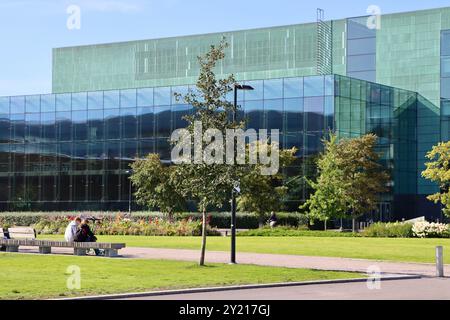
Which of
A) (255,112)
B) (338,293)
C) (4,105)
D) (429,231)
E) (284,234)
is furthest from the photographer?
(4,105)

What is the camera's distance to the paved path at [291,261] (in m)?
24.0

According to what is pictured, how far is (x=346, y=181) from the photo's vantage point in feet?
185

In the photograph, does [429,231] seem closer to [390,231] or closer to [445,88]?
[390,231]

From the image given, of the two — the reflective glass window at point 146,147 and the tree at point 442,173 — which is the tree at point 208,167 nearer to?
the tree at point 442,173

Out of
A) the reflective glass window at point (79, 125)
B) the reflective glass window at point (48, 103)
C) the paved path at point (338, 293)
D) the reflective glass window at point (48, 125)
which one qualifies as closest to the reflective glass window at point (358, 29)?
the reflective glass window at point (79, 125)

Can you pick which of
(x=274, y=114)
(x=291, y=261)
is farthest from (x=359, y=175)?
(x=291, y=261)

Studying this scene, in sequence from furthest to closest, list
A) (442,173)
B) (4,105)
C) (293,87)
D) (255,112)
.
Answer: (4,105)
(255,112)
(293,87)
(442,173)

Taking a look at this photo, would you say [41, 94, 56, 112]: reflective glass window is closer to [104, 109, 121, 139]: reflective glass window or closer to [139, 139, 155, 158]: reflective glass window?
[104, 109, 121, 139]: reflective glass window

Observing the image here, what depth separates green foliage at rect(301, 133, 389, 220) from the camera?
56.1 meters

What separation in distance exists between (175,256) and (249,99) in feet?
138

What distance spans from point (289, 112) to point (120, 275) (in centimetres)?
4776

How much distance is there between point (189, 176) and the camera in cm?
2414

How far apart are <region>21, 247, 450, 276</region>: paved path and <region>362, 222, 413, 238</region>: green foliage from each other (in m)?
19.3

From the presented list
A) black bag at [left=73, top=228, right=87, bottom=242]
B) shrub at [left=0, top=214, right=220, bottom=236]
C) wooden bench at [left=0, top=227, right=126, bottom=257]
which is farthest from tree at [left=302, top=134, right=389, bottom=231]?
wooden bench at [left=0, top=227, right=126, bottom=257]
